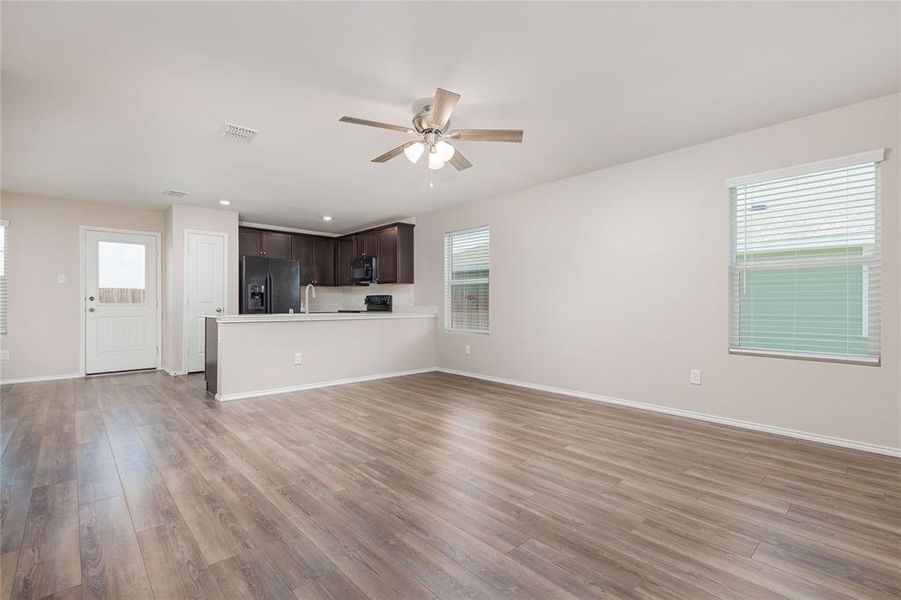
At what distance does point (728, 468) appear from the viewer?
8.46 feet

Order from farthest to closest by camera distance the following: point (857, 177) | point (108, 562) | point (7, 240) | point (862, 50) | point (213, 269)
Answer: point (213, 269)
point (7, 240)
point (857, 177)
point (862, 50)
point (108, 562)

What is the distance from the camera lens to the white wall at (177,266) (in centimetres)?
577

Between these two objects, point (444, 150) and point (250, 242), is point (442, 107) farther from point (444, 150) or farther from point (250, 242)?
point (250, 242)

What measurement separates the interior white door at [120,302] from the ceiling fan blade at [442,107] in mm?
5609

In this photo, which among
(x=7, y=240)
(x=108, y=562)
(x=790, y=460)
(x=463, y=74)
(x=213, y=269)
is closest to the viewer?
(x=108, y=562)

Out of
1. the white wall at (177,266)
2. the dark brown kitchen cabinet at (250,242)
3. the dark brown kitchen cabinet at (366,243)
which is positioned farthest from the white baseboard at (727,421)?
the dark brown kitchen cabinet at (250,242)

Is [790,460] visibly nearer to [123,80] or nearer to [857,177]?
[857,177]

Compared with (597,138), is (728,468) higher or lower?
lower

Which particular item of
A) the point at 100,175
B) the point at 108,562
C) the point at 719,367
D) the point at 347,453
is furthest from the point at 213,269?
the point at 719,367

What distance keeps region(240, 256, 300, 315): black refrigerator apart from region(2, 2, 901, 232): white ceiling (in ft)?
7.36

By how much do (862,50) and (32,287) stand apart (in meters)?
8.26

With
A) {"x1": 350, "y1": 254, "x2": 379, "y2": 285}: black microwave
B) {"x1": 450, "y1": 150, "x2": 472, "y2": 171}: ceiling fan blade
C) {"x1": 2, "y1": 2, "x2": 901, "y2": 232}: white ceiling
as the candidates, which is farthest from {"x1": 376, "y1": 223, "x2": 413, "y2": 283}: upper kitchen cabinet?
{"x1": 450, "y1": 150, "x2": 472, "y2": 171}: ceiling fan blade

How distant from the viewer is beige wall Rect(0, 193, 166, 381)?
519cm

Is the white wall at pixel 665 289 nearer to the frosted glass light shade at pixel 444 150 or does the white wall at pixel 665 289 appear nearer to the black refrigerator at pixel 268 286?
the frosted glass light shade at pixel 444 150
